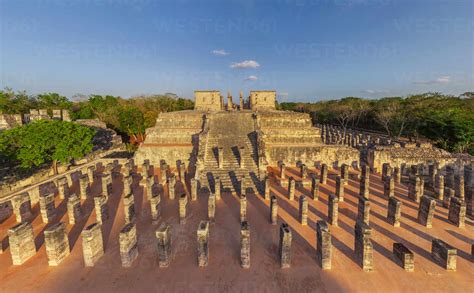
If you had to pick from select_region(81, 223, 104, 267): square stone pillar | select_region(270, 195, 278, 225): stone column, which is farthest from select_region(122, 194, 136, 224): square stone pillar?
select_region(270, 195, 278, 225): stone column

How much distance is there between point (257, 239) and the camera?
948 cm

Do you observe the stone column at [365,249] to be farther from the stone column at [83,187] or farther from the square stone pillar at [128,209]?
the stone column at [83,187]

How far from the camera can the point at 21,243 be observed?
324 inches

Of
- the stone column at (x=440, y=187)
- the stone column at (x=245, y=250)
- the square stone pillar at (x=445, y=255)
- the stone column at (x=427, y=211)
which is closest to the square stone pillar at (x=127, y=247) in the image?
the stone column at (x=245, y=250)

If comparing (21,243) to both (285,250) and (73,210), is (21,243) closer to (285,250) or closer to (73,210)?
(73,210)

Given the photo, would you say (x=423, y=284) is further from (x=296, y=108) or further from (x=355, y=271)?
(x=296, y=108)

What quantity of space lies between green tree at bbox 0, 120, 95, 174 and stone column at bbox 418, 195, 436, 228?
24.5m

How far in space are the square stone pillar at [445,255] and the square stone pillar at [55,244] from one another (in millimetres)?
13457

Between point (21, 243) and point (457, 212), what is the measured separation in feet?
60.2

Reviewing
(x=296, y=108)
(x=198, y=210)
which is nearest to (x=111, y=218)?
(x=198, y=210)

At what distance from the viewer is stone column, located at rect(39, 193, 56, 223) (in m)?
11.2

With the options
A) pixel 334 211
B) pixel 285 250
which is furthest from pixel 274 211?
pixel 285 250

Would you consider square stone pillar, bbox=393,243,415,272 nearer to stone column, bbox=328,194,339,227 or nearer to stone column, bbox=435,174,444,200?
stone column, bbox=328,194,339,227

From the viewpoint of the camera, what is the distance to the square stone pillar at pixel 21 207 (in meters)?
11.5
